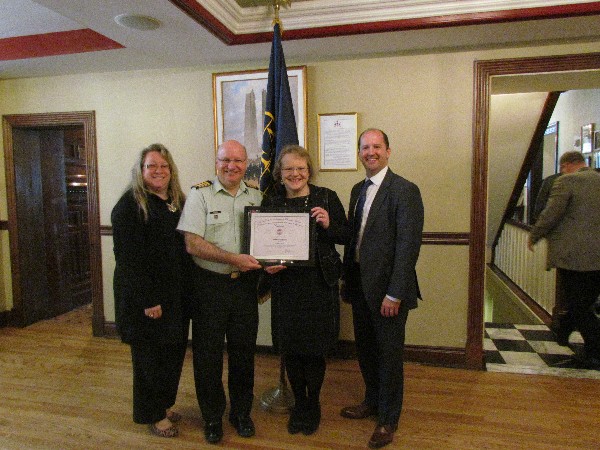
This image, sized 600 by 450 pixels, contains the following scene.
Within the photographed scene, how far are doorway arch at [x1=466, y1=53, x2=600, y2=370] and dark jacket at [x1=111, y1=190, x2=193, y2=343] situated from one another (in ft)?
6.01

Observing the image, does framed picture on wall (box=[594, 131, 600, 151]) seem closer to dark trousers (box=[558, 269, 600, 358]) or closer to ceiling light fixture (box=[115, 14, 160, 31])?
dark trousers (box=[558, 269, 600, 358])

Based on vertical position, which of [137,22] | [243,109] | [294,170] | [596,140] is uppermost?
[137,22]

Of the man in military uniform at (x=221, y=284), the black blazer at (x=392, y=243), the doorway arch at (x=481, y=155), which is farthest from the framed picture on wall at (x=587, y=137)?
the man in military uniform at (x=221, y=284)

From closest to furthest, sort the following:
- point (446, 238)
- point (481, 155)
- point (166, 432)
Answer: point (166, 432) → point (481, 155) → point (446, 238)

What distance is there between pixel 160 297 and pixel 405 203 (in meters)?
1.17

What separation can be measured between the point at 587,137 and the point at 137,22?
400 cm

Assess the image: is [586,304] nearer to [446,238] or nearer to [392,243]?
[446,238]

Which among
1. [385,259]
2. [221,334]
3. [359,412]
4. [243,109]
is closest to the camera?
[385,259]

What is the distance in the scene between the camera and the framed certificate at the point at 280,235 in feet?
6.25

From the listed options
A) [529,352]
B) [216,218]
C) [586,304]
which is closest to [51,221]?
[216,218]

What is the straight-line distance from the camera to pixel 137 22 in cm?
229

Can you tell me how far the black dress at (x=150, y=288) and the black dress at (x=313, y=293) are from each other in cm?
48

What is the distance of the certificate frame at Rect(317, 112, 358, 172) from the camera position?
2900 mm

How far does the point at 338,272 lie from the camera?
2.01m
